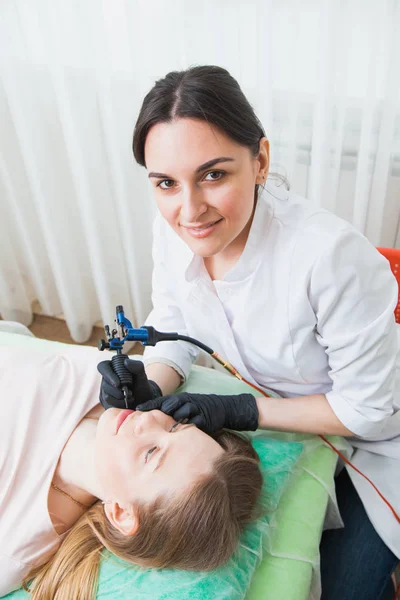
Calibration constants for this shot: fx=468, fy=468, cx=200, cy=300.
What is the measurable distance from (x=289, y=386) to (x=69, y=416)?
0.57m

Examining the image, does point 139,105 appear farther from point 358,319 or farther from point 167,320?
point 358,319

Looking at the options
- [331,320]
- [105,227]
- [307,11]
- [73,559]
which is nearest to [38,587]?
[73,559]

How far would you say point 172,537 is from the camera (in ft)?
3.06

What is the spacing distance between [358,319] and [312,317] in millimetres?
101

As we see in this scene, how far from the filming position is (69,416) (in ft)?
3.98

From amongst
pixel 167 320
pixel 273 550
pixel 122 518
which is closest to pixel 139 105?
pixel 167 320

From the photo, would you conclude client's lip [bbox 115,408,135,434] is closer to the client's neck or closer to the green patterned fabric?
the client's neck

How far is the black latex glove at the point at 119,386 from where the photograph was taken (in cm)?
106

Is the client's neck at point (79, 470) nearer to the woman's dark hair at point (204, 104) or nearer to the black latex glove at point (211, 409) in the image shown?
the black latex glove at point (211, 409)

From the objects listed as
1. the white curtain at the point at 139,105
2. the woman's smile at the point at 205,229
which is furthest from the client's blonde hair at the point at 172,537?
the white curtain at the point at 139,105

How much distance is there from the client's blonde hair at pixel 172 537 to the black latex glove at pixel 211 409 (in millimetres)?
92

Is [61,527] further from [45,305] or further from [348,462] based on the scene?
[45,305]

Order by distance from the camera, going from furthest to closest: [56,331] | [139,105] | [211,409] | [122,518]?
1. [56,331]
2. [139,105]
3. [211,409]
4. [122,518]

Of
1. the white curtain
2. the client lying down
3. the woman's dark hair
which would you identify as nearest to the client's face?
the client lying down
